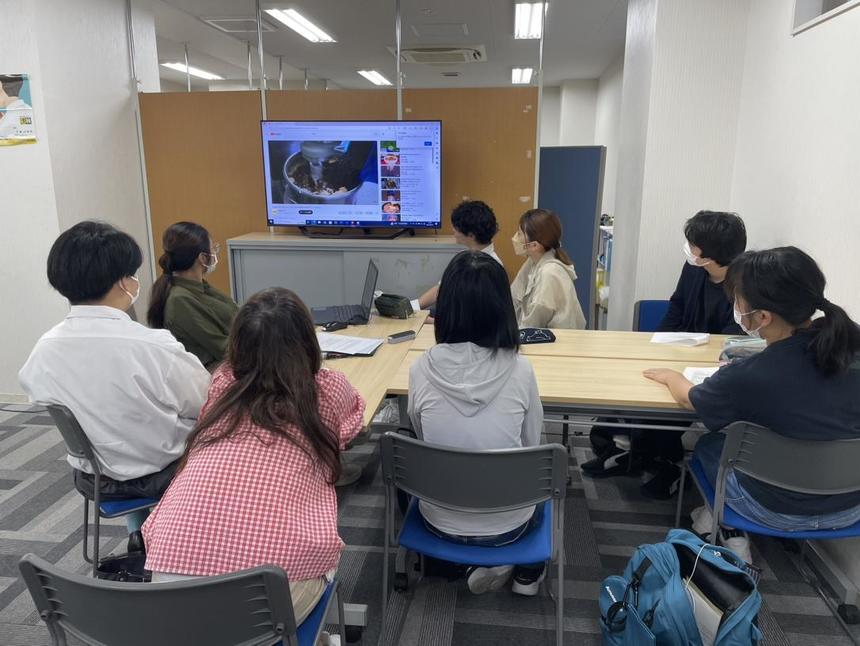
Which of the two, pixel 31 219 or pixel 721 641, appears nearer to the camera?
pixel 721 641

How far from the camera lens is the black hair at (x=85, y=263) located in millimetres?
1708

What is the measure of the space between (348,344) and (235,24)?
512 centimetres

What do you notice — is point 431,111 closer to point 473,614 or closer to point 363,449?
point 363,449

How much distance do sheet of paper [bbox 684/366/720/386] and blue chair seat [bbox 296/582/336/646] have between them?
1.40 metres

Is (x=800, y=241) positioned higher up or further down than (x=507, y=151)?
further down

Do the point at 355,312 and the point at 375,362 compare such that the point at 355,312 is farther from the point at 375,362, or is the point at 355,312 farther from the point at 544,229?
the point at 544,229

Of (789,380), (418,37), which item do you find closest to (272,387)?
(789,380)

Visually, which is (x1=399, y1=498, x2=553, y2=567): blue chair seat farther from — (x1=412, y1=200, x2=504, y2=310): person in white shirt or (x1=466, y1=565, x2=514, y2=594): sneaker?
(x1=412, y1=200, x2=504, y2=310): person in white shirt

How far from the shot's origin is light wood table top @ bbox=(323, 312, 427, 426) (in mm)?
2059

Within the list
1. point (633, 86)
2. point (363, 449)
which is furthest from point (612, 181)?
point (363, 449)

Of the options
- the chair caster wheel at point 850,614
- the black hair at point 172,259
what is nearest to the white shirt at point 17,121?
the black hair at point 172,259

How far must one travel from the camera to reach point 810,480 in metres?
1.67

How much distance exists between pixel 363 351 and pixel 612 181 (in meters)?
6.62

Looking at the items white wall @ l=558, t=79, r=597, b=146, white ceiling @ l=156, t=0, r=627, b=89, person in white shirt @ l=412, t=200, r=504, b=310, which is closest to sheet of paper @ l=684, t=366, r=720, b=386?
person in white shirt @ l=412, t=200, r=504, b=310
